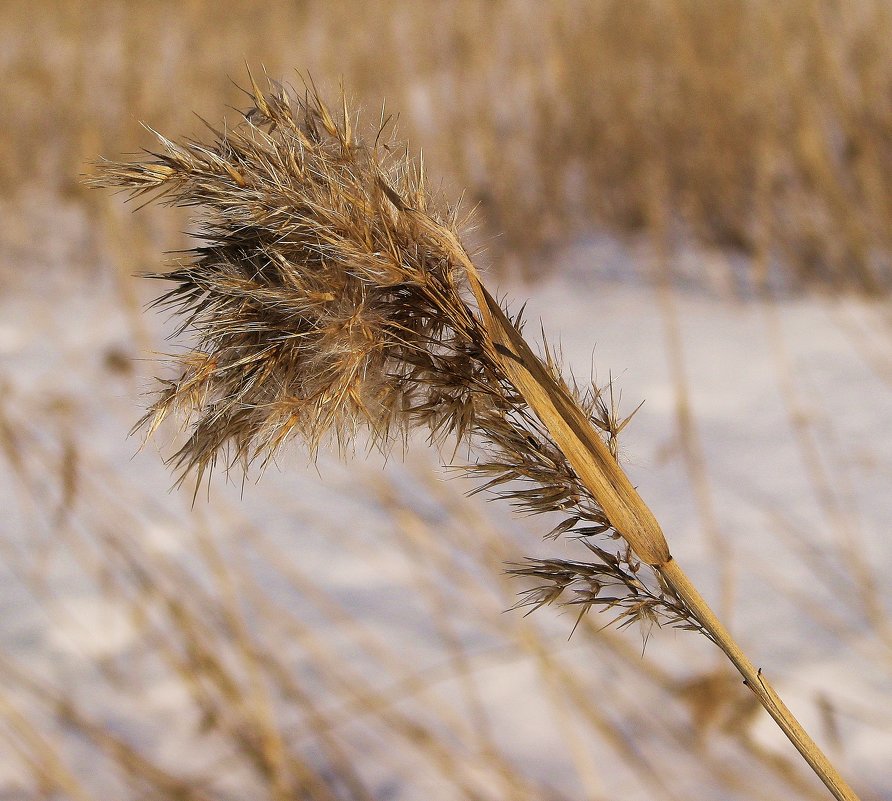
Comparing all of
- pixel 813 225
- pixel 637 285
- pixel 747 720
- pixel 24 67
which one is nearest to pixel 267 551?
pixel 747 720

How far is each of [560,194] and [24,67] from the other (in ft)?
8.69

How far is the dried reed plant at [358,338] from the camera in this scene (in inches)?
16.0

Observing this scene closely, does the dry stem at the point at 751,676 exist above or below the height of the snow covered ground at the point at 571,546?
below

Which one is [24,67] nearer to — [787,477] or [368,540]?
[368,540]

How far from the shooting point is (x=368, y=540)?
170 cm

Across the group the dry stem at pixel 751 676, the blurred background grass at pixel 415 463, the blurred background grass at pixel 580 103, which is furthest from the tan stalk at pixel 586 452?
the blurred background grass at pixel 580 103

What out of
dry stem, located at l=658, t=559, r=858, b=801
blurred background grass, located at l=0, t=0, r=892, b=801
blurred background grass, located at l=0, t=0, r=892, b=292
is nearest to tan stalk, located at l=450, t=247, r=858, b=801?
dry stem, located at l=658, t=559, r=858, b=801

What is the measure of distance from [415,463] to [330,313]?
1.04 m

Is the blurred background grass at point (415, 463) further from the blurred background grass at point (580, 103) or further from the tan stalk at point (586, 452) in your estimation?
the tan stalk at point (586, 452)

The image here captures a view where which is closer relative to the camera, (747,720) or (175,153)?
(175,153)

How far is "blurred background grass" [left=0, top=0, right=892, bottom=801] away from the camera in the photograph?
1122 millimetres

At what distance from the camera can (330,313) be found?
0.42 meters

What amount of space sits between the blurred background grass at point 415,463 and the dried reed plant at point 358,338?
0.07 m

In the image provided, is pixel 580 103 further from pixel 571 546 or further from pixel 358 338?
pixel 358 338
